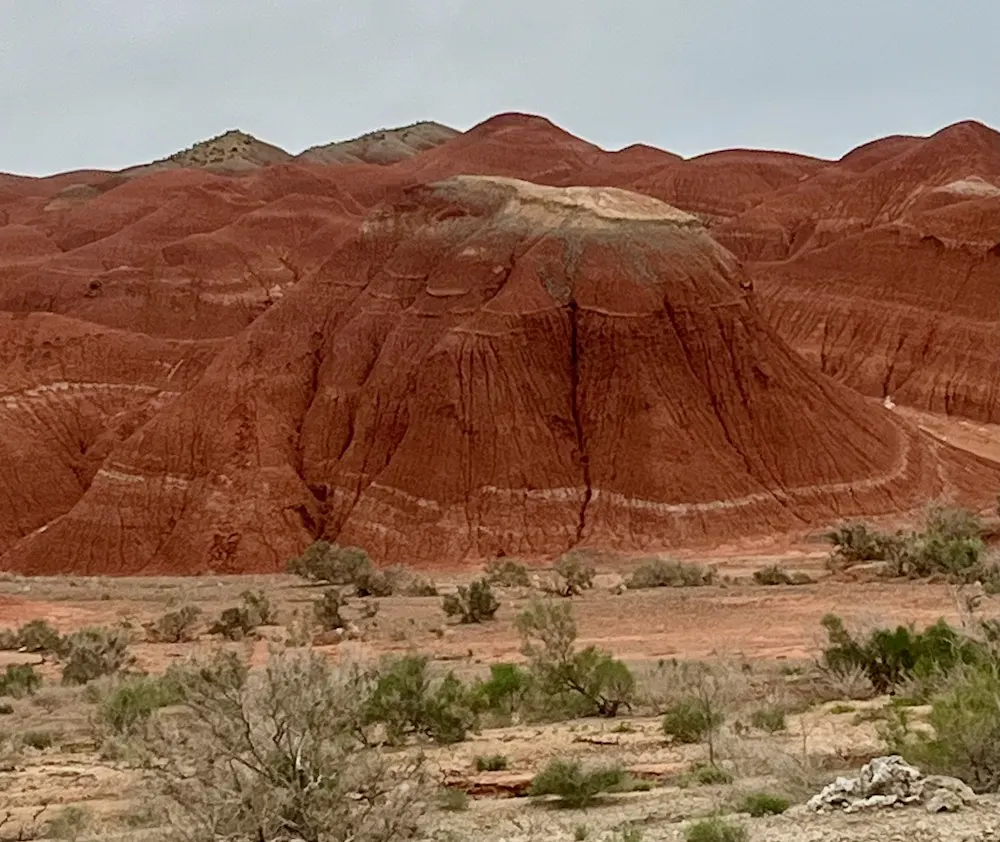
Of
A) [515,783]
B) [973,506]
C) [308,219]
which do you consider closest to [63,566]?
[973,506]

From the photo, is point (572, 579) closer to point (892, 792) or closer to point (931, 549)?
point (931, 549)

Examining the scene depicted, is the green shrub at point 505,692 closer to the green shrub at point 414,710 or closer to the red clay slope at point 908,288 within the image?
the green shrub at point 414,710

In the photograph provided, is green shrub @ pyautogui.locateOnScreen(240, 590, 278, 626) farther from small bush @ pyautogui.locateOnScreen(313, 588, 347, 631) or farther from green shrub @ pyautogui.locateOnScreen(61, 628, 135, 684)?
green shrub @ pyautogui.locateOnScreen(61, 628, 135, 684)

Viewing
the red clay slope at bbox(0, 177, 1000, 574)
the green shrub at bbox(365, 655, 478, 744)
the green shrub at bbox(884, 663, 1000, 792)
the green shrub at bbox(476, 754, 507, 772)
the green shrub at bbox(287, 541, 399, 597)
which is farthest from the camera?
the red clay slope at bbox(0, 177, 1000, 574)

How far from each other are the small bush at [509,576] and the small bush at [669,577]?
2874mm

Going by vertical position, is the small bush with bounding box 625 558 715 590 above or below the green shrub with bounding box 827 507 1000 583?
below

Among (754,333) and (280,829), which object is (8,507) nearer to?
(754,333)

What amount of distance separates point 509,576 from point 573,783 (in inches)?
1016

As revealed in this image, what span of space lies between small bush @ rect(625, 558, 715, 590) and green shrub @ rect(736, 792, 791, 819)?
25015 millimetres

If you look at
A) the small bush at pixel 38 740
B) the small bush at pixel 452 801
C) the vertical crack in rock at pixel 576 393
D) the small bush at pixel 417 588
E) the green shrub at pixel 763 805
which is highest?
the vertical crack in rock at pixel 576 393

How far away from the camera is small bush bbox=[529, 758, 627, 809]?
38.9 feet

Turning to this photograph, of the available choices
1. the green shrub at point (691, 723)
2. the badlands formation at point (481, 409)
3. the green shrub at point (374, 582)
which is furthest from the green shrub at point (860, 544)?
the green shrub at point (691, 723)

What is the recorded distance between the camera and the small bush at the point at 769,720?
14.4m

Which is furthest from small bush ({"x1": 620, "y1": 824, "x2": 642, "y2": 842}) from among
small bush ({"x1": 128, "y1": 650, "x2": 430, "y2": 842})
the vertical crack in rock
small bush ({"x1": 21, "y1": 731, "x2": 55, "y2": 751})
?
the vertical crack in rock
